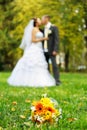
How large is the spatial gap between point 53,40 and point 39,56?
2.38 ft

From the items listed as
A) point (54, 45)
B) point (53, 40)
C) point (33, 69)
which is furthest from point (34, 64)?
point (53, 40)

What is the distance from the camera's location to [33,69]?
1462 centimetres

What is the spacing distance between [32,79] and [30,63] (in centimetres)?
63

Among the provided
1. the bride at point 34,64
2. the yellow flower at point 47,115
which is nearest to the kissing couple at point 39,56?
the bride at point 34,64

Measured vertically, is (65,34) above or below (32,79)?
below

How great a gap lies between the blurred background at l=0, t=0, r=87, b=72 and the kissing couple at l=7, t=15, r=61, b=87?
2159 cm

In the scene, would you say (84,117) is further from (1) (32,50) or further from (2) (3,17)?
(2) (3,17)

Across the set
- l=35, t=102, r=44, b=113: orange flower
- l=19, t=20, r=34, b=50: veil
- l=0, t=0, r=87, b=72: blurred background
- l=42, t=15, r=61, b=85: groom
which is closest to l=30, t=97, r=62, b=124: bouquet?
l=35, t=102, r=44, b=113: orange flower

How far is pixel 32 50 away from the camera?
14812 mm

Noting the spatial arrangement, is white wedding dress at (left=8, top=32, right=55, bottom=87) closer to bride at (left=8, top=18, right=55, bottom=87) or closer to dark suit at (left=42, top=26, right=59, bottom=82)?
bride at (left=8, top=18, right=55, bottom=87)

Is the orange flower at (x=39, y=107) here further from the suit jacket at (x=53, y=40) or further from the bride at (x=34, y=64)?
the suit jacket at (x=53, y=40)

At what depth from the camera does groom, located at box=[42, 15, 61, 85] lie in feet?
47.4

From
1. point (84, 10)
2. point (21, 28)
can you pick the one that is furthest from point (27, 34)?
point (21, 28)

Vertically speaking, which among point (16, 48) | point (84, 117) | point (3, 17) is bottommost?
point (16, 48)
